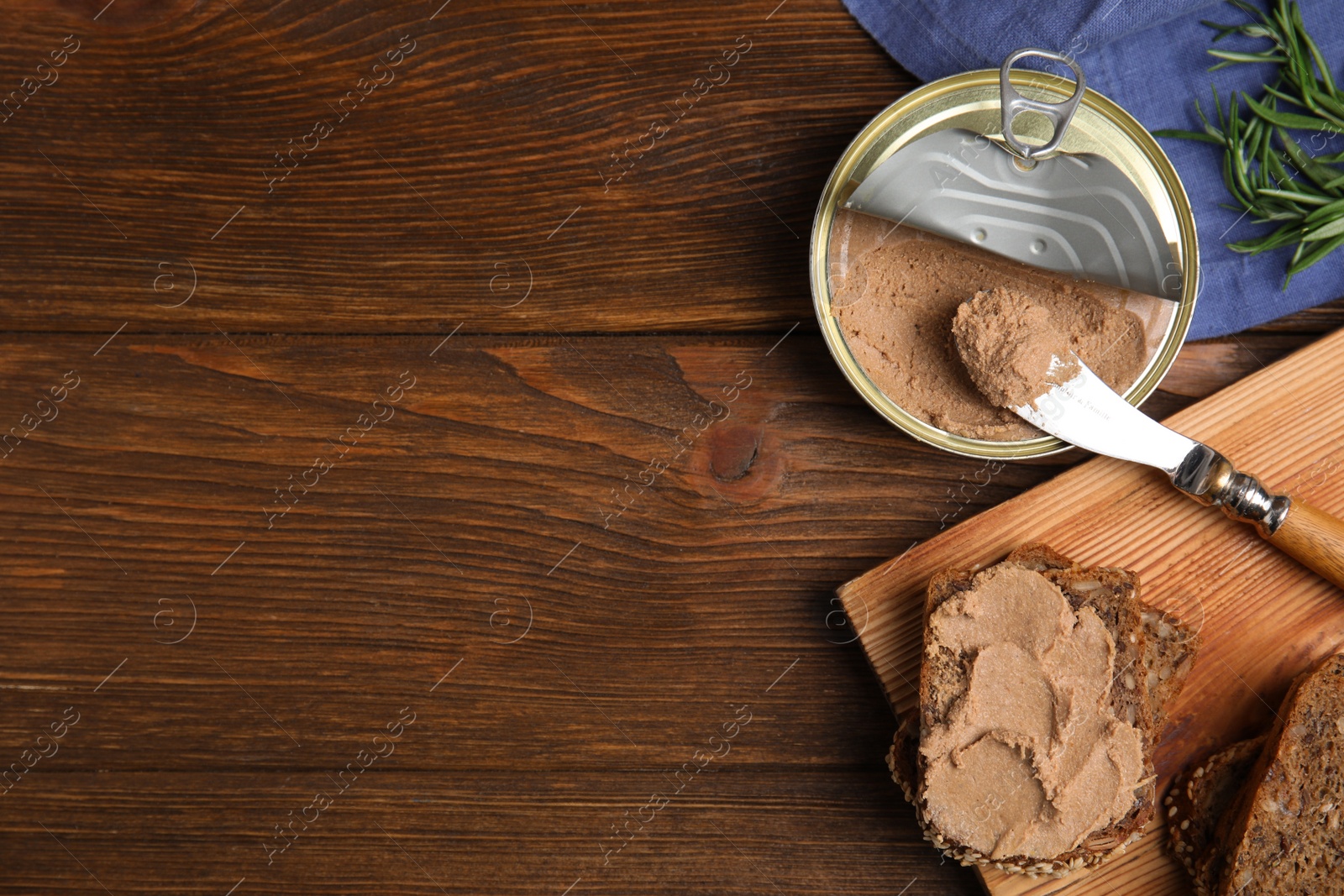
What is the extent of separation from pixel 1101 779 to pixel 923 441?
44 cm

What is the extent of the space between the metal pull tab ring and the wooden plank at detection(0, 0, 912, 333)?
0.20 m

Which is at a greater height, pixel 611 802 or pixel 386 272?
pixel 386 272

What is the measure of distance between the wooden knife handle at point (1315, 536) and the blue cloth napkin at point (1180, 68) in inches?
9.4

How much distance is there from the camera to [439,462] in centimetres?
111

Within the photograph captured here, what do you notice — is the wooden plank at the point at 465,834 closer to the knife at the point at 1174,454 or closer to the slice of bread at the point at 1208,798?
the slice of bread at the point at 1208,798

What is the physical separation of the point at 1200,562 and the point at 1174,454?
0.56ft

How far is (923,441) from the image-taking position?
1036mm

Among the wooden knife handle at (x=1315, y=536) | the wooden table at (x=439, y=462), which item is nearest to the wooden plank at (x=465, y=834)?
the wooden table at (x=439, y=462)

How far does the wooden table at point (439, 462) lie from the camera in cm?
108

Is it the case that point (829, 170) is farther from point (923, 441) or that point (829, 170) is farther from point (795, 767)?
point (795, 767)

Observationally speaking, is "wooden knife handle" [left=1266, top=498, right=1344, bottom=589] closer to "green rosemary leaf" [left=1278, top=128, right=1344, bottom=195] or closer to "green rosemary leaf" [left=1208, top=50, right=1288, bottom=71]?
"green rosemary leaf" [left=1278, top=128, right=1344, bottom=195]

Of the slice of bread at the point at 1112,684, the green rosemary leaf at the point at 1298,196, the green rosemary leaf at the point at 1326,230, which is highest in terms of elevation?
the green rosemary leaf at the point at 1298,196

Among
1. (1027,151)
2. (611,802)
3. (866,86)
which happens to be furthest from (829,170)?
(611,802)

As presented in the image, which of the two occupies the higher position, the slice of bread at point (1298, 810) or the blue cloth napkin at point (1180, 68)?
the blue cloth napkin at point (1180, 68)
